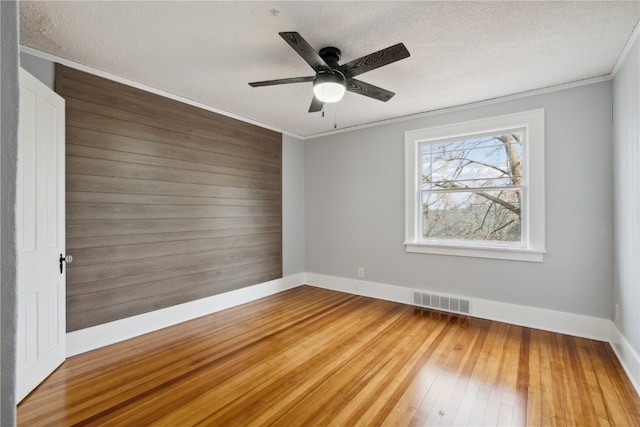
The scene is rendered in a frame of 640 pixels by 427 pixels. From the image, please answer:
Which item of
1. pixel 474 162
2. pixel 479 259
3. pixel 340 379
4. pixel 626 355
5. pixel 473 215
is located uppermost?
pixel 474 162

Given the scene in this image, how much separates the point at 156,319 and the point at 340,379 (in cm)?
213

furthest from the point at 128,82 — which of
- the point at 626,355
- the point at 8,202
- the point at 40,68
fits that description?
the point at 626,355

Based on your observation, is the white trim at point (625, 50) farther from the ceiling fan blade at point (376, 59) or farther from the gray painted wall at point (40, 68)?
the gray painted wall at point (40, 68)

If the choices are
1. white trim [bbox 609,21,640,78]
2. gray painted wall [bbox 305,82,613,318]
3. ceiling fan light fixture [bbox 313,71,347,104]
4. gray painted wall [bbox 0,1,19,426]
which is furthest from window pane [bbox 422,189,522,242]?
gray painted wall [bbox 0,1,19,426]

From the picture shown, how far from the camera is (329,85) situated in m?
2.26

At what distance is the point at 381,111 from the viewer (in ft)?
12.8

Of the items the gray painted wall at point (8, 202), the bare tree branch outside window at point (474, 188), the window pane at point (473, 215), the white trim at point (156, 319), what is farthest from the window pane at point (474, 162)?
the gray painted wall at point (8, 202)

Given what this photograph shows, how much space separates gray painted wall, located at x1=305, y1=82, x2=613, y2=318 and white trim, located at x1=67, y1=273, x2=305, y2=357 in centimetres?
130

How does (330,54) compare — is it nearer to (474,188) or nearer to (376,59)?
(376,59)

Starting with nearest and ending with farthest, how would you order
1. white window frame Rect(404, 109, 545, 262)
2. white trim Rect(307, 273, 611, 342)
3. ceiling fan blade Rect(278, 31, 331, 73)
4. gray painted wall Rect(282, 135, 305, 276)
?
ceiling fan blade Rect(278, 31, 331, 73)
white trim Rect(307, 273, 611, 342)
white window frame Rect(404, 109, 545, 262)
gray painted wall Rect(282, 135, 305, 276)

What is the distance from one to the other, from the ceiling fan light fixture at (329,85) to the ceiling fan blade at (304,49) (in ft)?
0.18

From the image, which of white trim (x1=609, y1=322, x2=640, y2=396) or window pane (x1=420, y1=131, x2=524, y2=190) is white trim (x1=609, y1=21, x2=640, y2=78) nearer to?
window pane (x1=420, y1=131, x2=524, y2=190)

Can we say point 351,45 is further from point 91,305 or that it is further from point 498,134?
point 91,305

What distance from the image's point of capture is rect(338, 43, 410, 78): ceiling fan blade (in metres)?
1.94
